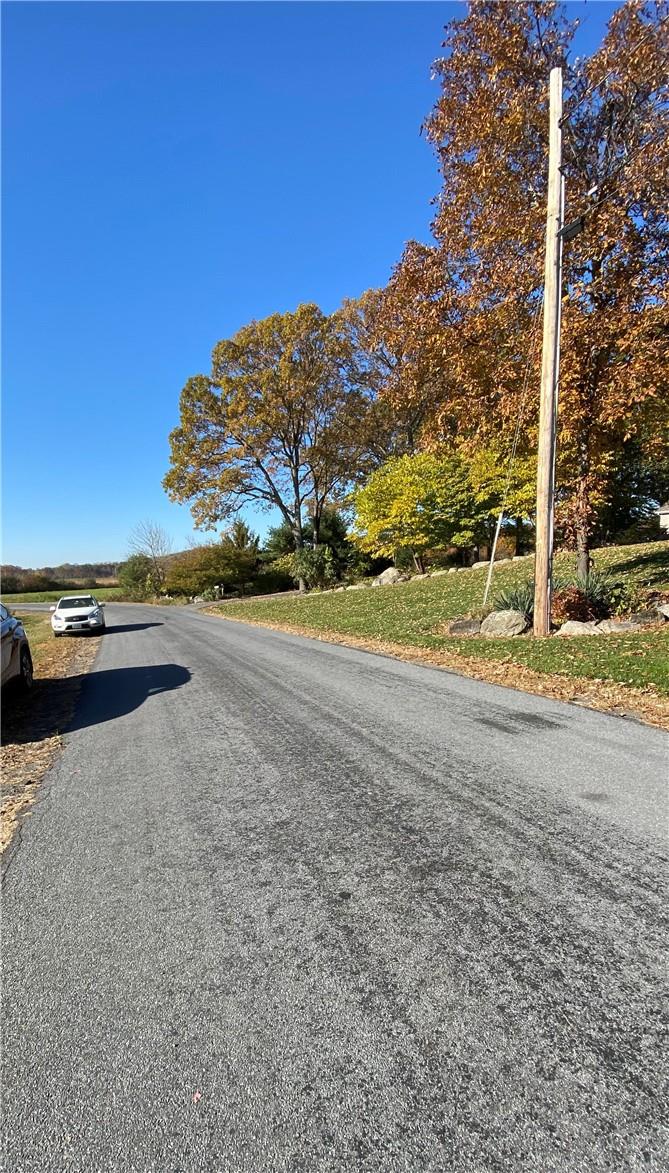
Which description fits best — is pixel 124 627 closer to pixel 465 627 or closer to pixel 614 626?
pixel 465 627

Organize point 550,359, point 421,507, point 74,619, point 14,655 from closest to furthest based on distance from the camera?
point 14,655
point 550,359
point 74,619
point 421,507

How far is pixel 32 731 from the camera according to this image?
18.8 ft

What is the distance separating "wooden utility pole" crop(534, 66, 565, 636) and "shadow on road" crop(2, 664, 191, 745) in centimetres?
568

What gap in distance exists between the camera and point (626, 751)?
158 inches

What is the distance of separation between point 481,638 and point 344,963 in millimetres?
7661

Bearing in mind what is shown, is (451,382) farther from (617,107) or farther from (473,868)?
(473,868)

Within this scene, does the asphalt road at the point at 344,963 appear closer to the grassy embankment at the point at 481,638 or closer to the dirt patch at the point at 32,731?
the dirt patch at the point at 32,731

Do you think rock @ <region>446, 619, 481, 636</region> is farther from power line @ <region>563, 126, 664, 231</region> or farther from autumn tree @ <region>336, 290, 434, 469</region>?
autumn tree @ <region>336, 290, 434, 469</region>

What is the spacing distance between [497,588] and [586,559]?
4486 mm

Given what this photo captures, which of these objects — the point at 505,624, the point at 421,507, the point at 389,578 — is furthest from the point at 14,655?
the point at 389,578

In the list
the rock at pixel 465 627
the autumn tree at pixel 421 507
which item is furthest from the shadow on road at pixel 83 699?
the autumn tree at pixel 421 507

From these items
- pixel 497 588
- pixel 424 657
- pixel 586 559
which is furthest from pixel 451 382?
pixel 497 588

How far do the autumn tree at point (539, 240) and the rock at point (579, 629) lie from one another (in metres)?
1.92

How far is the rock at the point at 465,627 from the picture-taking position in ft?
32.2
